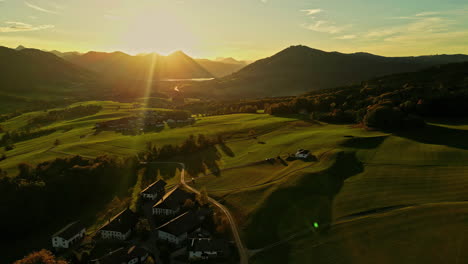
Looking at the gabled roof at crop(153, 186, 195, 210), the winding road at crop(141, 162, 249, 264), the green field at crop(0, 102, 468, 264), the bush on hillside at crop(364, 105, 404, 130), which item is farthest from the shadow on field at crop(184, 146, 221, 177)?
the bush on hillside at crop(364, 105, 404, 130)

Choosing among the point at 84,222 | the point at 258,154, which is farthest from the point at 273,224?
the point at 84,222

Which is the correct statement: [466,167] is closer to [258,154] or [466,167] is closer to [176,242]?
[258,154]

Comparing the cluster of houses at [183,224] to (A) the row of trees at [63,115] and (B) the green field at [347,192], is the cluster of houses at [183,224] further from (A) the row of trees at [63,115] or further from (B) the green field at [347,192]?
(A) the row of trees at [63,115]

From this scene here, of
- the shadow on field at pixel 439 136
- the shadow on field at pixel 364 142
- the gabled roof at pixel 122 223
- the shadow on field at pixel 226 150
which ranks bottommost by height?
the gabled roof at pixel 122 223

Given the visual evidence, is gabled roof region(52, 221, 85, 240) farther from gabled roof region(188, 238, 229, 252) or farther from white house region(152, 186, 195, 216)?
gabled roof region(188, 238, 229, 252)

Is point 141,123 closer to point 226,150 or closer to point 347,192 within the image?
point 226,150

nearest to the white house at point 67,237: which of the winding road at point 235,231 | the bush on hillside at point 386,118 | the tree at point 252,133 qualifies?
the winding road at point 235,231
